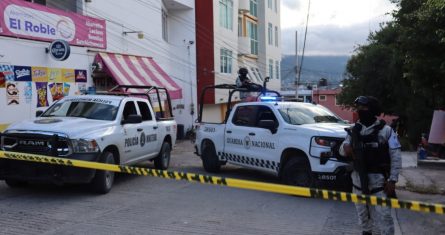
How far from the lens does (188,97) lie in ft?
104

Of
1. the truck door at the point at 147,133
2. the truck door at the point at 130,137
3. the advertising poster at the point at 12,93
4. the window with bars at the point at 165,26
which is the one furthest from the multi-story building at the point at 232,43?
the truck door at the point at 130,137

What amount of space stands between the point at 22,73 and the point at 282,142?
10.1 m

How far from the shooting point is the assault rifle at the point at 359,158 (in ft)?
18.5

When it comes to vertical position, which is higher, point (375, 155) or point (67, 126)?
point (67, 126)

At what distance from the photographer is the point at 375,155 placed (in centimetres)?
567

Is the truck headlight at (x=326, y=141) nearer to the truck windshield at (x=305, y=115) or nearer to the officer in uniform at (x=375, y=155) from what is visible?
the truck windshield at (x=305, y=115)

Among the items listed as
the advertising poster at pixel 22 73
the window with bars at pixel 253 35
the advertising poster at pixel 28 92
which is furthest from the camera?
the window with bars at pixel 253 35

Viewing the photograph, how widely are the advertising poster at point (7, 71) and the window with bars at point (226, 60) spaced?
1957 cm

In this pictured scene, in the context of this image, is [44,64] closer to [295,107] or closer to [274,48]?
[295,107]

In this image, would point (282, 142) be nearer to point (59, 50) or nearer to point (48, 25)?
point (59, 50)

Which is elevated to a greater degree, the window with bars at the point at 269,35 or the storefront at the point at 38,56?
the window with bars at the point at 269,35

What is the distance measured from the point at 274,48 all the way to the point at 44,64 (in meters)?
34.7

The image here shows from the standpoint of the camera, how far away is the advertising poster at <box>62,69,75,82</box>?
18400mm

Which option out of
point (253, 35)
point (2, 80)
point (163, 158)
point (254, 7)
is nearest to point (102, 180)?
point (163, 158)
